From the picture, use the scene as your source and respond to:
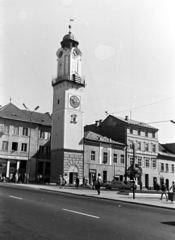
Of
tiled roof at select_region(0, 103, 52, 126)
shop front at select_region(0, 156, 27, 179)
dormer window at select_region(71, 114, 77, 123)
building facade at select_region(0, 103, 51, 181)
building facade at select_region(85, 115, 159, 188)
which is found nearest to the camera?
shop front at select_region(0, 156, 27, 179)

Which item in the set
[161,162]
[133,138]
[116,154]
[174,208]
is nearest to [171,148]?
[161,162]

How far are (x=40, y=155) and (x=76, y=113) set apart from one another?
424 inches

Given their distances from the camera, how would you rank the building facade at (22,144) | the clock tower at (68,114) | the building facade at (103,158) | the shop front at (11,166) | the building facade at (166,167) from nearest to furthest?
the clock tower at (68,114) → the shop front at (11,166) → the building facade at (22,144) → the building facade at (103,158) → the building facade at (166,167)

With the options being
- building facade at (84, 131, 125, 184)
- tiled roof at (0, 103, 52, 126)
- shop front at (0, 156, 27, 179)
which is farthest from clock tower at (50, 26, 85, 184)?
shop front at (0, 156, 27, 179)

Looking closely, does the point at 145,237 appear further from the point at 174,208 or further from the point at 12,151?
the point at 12,151

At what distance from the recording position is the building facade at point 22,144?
4891cm

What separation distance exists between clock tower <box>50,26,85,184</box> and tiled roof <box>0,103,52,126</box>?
225 inches

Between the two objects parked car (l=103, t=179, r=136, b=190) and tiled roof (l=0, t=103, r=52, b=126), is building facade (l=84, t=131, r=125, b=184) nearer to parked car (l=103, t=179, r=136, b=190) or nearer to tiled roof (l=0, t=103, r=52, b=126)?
parked car (l=103, t=179, r=136, b=190)

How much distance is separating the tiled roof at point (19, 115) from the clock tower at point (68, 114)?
5.72 metres

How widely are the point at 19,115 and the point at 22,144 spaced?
559 centimetres

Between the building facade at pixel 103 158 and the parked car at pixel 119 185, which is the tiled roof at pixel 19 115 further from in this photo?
the parked car at pixel 119 185

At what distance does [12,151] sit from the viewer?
49406 mm

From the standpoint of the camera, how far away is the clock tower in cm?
4784

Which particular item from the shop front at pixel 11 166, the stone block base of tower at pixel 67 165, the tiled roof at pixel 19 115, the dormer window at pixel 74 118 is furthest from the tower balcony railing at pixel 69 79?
the shop front at pixel 11 166
